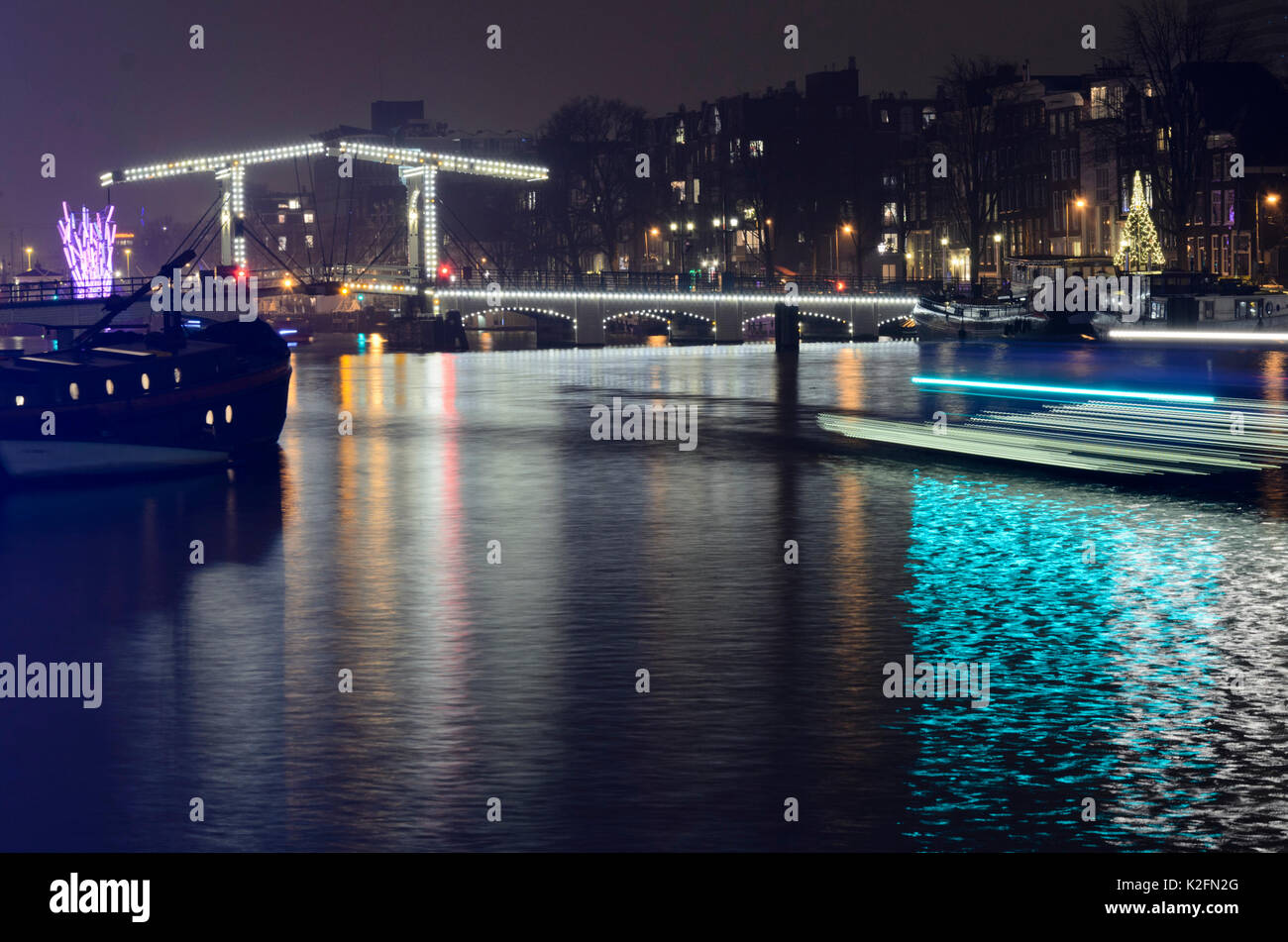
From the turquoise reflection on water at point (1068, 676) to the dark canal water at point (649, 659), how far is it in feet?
0.14

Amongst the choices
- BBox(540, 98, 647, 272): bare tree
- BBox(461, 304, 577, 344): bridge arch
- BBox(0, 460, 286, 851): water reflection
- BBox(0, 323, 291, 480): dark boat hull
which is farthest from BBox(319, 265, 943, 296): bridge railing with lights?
BBox(0, 460, 286, 851): water reflection

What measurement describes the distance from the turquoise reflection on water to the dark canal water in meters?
0.04

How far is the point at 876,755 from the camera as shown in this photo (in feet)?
36.6

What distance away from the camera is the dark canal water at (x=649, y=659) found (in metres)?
10.0

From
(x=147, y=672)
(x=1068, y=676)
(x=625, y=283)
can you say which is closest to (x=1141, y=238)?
(x=625, y=283)

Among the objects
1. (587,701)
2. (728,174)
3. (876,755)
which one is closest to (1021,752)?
(876,755)

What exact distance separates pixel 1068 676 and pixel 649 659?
10.6 feet

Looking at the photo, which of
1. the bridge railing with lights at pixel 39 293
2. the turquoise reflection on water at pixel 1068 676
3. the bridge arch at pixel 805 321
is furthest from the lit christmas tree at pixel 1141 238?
the turquoise reflection on water at pixel 1068 676

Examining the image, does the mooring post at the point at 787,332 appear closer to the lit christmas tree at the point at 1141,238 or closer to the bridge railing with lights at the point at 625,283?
the lit christmas tree at the point at 1141,238

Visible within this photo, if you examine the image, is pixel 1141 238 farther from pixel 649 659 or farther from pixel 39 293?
pixel 649 659

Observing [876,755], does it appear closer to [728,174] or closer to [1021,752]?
[1021,752]
